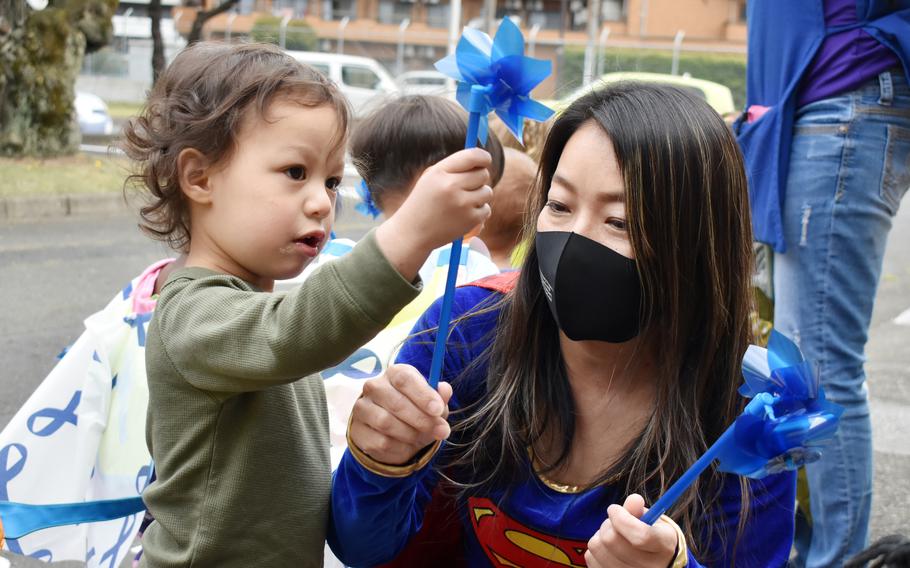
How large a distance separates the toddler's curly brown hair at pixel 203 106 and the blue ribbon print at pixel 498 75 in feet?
0.99

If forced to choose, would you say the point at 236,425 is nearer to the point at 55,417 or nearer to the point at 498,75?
the point at 498,75

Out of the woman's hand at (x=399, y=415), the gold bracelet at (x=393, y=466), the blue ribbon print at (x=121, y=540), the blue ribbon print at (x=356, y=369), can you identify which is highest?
the woman's hand at (x=399, y=415)

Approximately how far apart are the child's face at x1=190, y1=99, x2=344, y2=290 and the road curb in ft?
20.9

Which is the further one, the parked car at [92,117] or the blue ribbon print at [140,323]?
the parked car at [92,117]

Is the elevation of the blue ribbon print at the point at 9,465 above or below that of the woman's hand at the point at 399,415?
below

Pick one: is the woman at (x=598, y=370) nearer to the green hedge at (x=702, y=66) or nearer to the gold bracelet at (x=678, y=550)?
the gold bracelet at (x=678, y=550)

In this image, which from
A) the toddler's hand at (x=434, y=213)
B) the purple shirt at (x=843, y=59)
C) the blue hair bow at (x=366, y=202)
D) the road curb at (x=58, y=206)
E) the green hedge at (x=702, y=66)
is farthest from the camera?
the green hedge at (x=702, y=66)

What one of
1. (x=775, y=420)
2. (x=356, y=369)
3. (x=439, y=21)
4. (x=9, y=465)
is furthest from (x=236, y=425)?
(x=439, y=21)

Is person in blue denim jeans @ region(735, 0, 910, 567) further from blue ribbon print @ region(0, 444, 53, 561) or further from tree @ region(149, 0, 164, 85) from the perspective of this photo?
tree @ region(149, 0, 164, 85)

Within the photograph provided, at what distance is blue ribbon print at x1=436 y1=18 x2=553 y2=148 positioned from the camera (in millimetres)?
1141

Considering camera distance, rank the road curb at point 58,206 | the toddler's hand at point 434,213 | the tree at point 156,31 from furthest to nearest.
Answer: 1. the tree at point 156,31
2. the road curb at point 58,206
3. the toddler's hand at point 434,213

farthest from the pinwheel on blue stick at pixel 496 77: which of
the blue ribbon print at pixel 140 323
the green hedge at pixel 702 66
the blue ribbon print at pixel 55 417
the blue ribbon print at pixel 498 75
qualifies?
the green hedge at pixel 702 66

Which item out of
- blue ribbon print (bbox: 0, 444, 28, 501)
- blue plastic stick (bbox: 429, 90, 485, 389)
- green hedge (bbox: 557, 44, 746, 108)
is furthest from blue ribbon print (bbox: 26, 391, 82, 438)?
green hedge (bbox: 557, 44, 746, 108)

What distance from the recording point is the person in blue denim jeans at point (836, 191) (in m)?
2.36
